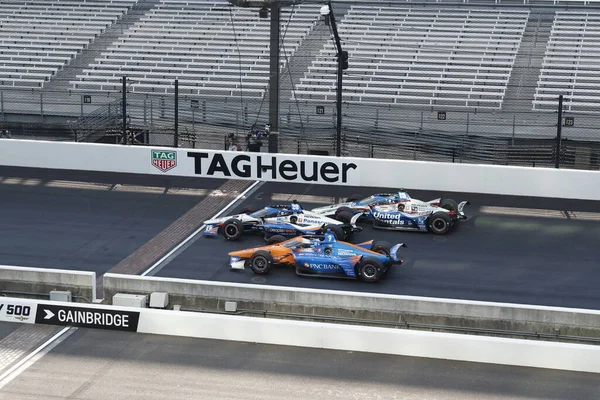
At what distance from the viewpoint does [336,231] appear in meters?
23.3

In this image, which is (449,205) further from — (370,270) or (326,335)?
(326,335)

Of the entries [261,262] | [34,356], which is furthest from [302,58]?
[34,356]

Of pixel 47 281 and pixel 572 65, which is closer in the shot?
pixel 47 281

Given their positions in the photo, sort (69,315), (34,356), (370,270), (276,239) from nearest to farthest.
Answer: (34,356), (69,315), (370,270), (276,239)

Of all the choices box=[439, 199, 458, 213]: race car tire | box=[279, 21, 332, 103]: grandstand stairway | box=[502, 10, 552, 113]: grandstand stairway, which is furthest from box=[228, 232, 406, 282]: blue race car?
box=[279, 21, 332, 103]: grandstand stairway

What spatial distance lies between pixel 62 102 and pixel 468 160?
44.2ft

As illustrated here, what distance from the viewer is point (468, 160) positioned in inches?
1200

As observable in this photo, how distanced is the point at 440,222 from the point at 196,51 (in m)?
16.8

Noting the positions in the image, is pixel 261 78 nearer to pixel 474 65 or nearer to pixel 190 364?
pixel 474 65

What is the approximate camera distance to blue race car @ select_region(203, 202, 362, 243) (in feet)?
76.9

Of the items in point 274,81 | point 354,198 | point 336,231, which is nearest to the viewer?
point 336,231

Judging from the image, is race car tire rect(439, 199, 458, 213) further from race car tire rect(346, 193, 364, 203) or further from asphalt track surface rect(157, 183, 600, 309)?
race car tire rect(346, 193, 364, 203)

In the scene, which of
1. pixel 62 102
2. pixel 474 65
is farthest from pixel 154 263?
pixel 474 65

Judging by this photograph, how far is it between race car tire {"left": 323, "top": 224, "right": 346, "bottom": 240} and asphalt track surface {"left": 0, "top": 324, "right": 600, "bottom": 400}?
5846 mm
